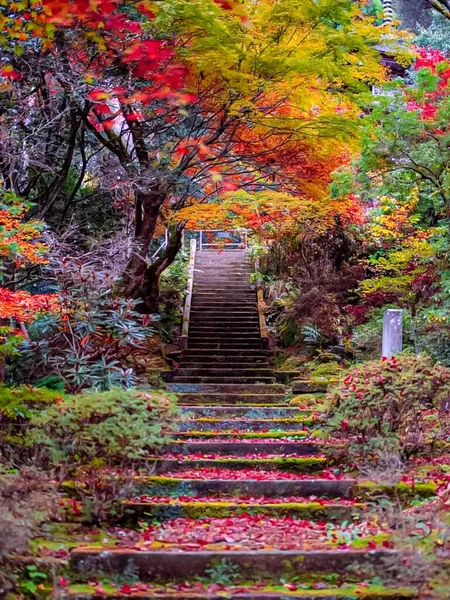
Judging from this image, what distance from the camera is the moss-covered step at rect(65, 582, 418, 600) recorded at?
157 inches

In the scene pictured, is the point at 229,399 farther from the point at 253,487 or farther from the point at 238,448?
the point at 253,487

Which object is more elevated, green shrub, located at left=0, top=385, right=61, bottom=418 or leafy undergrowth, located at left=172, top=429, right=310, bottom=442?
green shrub, located at left=0, top=385, right=61, bottom=418

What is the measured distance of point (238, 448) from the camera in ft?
24.2

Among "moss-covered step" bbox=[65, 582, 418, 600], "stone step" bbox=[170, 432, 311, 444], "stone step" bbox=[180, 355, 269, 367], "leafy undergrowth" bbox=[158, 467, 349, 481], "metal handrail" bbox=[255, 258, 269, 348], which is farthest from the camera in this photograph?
"metal handrail" bbox=[255, 258, 269, 348]

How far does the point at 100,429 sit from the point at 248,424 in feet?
12.5

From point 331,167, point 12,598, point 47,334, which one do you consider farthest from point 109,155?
point 12,598

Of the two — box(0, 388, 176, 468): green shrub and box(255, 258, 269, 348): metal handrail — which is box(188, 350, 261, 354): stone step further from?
box(0, 388, 176, 468): green shrub

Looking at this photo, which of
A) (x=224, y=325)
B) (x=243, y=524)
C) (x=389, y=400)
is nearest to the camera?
(x=243, y=524)

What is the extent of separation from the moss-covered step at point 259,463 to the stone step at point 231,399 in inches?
157

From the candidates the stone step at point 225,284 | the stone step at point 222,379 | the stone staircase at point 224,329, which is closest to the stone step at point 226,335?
the stone staircase at point 224,329

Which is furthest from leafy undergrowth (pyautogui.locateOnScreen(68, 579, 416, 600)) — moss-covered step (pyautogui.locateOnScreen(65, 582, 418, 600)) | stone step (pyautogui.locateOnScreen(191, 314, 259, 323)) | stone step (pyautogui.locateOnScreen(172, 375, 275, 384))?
stone step (pyautogui.locateOnScreen(191, 314, 259, 323))

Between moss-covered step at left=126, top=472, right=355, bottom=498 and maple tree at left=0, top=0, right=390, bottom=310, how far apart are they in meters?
4.10

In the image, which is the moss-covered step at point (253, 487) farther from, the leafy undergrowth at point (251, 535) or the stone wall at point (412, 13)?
the stone wall at point (412, 13)

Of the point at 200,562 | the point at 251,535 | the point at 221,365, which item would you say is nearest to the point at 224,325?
the point at 221,365
